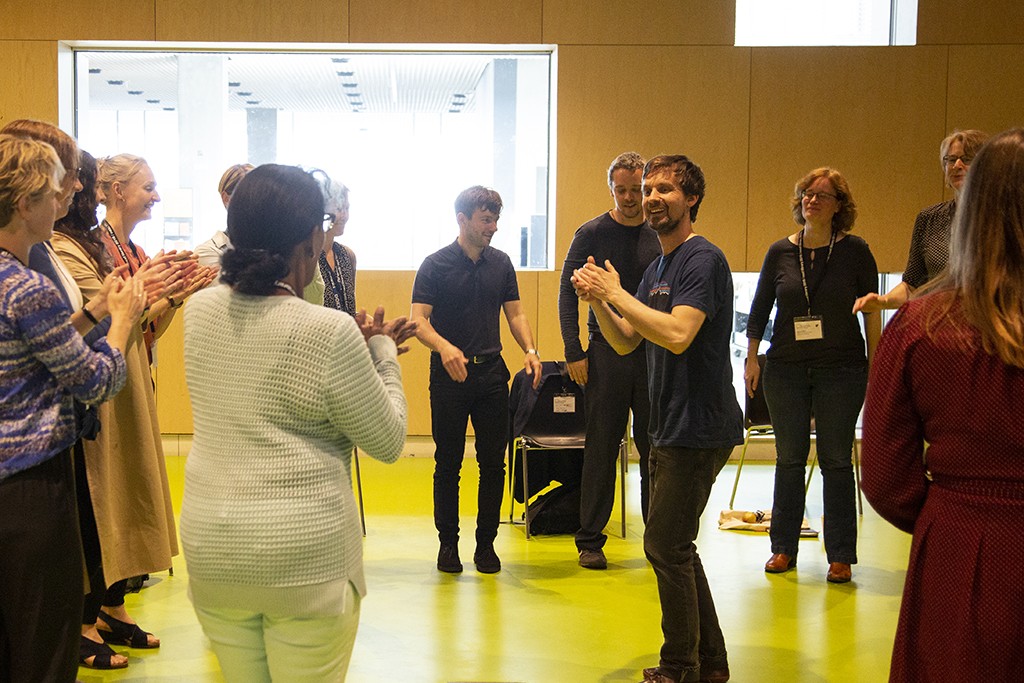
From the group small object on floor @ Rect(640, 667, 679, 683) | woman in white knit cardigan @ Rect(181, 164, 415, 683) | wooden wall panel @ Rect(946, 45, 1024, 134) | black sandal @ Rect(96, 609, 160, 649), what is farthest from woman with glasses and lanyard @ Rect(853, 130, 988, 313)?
wooden wall panel @ Rect(946, 45, 1024, 134)

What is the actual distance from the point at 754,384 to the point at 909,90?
3.34m

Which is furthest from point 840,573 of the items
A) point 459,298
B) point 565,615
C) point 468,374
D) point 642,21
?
point 642,21

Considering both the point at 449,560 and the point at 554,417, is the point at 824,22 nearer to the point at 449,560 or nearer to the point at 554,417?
the point at 554,417

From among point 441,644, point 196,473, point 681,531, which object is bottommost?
point 441,644

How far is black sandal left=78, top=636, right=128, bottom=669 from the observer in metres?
3.44

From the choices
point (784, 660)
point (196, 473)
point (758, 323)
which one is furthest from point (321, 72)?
point (196, 473)

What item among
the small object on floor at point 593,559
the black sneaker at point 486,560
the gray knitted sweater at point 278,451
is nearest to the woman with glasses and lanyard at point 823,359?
the small object on floor at point 593,559

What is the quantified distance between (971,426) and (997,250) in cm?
30

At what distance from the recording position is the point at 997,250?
5.71ft

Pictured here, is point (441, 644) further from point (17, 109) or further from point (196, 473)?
point (17, 109)

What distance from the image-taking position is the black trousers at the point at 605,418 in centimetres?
474

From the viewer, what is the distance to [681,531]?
308cm

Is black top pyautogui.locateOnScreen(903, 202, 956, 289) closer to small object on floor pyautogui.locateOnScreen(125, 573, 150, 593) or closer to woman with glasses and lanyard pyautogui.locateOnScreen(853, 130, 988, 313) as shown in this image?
woman with glasses and lanyard pyautogui.locateOnScreen(853, 130, 988, 313)

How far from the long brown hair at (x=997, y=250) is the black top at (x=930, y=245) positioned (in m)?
2.62
